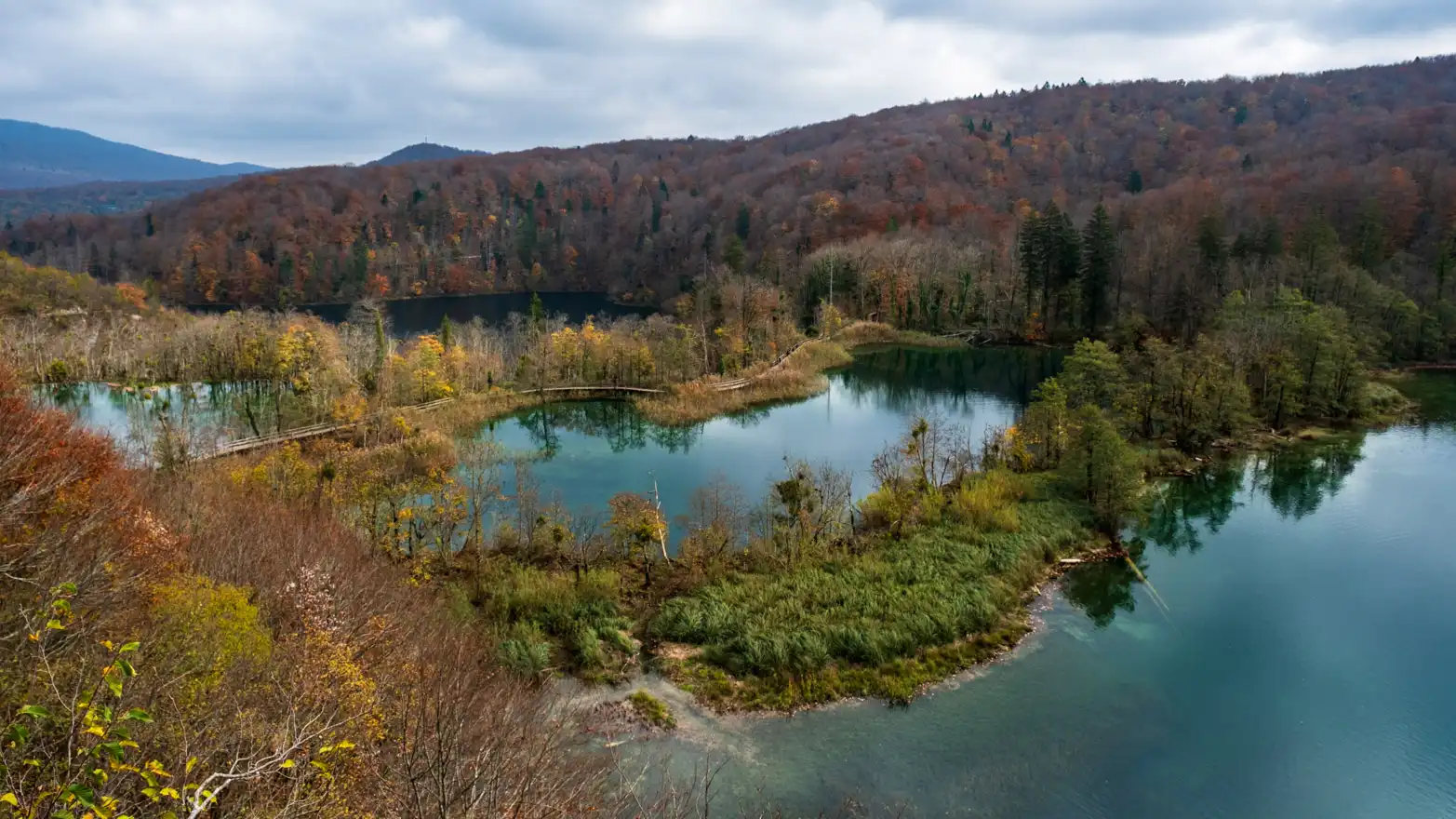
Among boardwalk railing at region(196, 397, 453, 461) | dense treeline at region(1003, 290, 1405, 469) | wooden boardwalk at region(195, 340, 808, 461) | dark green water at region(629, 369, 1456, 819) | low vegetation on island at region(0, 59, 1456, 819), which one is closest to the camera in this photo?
low vegetation on island at region(0, 59, 1456, 819)

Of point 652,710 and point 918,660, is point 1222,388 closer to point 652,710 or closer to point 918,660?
point 918,660

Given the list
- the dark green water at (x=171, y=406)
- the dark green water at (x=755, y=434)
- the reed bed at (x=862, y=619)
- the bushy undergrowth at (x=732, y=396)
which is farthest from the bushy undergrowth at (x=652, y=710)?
the bushy undergrowth at (x=732, y=396)

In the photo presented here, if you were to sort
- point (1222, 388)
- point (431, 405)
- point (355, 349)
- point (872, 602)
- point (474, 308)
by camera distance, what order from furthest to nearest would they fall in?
point (474, 308) < point (355, 349) < point (431, 405) < point (1222, 388) < point (872, 602)

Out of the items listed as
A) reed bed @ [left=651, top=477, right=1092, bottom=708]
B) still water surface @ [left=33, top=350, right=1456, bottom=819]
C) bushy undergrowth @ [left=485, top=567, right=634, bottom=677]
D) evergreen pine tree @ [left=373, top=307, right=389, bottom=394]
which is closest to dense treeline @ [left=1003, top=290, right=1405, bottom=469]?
still water surface @ [left=33, top=350, right=1456, bottom=819]

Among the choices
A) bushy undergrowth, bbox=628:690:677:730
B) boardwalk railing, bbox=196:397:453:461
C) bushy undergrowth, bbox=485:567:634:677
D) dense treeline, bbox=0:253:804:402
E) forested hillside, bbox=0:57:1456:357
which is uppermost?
Answer: forested hillside, bbox=0:57:1456:357

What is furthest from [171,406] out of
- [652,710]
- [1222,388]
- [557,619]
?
[1222,388]

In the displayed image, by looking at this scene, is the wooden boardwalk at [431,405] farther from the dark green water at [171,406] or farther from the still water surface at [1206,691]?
the still water surface at [1206,691]

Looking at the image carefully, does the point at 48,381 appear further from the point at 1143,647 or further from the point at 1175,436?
the point at 1175,436

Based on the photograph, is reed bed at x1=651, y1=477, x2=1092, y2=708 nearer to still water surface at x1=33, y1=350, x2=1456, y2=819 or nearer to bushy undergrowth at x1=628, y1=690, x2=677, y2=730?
still water surface at x1=33, y1=350, x2=1456, y2=819
